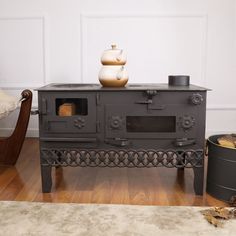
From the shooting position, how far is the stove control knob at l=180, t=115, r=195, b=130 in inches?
72.9

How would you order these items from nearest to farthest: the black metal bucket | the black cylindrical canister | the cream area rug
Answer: the cream area rug → the black metal bucket → the black cylindrical canister

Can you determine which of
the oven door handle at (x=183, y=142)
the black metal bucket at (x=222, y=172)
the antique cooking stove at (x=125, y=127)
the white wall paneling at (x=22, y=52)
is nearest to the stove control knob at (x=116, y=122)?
the antique cooking stove at (x=125, y=127)

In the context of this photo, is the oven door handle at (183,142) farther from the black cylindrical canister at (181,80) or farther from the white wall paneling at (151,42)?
the white wall paneling at (151,42)

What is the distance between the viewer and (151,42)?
124 inches

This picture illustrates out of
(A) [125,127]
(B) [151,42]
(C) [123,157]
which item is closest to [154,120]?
(A) [125,127]

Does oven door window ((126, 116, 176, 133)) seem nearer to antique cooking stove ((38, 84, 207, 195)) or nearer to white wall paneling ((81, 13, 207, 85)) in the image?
antique cooking stove ((38, 84, 207, 195))

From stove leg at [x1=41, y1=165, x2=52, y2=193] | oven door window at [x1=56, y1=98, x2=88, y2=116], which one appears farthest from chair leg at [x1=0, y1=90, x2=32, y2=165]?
stove leg at [x1=41, y1=165, x2=52, y2=193]

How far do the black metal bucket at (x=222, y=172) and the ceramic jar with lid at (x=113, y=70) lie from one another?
662 mm

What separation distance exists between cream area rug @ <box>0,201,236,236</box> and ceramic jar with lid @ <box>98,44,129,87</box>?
2.36ft

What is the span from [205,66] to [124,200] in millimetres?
1815

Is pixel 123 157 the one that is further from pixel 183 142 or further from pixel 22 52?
pixel 22 52

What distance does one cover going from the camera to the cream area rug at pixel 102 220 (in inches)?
57.4

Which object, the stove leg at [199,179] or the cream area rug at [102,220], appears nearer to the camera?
the cream area rug at [102,220]

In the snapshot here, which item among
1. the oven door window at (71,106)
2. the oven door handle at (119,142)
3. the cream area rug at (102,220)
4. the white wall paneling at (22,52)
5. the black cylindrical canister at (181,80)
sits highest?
the white wall paneling at (22,52)
